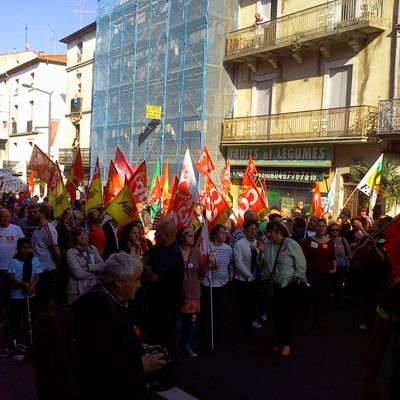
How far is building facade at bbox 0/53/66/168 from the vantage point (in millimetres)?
40250

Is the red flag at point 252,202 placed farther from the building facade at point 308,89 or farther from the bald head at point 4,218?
the building facade at point 308,89

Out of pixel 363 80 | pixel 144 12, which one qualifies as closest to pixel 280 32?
pixel 363 80

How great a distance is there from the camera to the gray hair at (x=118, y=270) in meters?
2.77

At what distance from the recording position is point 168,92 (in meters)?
25.5

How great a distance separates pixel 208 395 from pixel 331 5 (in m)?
16.6

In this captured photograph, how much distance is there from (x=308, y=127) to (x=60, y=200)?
1226 cm

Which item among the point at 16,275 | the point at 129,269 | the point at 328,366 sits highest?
the point at 129,269

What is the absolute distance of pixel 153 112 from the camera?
25.2 m

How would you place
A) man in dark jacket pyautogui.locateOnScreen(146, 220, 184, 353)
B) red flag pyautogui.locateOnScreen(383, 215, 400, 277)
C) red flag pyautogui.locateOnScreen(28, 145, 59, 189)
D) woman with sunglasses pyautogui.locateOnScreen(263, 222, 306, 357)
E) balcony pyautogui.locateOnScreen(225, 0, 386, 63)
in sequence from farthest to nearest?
balcony pyautogui.locateOnScreen(225, 0, 386, 63)
red flag pyautogui.locateOnScreen(28, 145, 59, 189)
woman with sunglasses pyautogui.locateOnScreen(263, 222, 306, 357)
man in dark jacket pyautogui.locateOnScreen(146, 220, 184, 353)
red flag pyautogui.locateOnScreen(383, 215, 400, 277)

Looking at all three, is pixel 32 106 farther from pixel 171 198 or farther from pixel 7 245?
pixel 7 245

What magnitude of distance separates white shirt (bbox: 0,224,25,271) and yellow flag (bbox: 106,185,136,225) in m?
1.48

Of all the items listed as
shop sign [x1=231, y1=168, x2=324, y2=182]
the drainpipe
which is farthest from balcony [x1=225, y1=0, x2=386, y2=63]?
shop sign [x1=231, y1=168, x2=324, y2=182]

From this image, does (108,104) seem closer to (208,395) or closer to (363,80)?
(363,80)

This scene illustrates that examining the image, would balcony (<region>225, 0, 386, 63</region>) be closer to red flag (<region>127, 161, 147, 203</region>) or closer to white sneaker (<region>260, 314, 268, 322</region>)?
red flag (<region>127, 161, 147, 203</region>)
